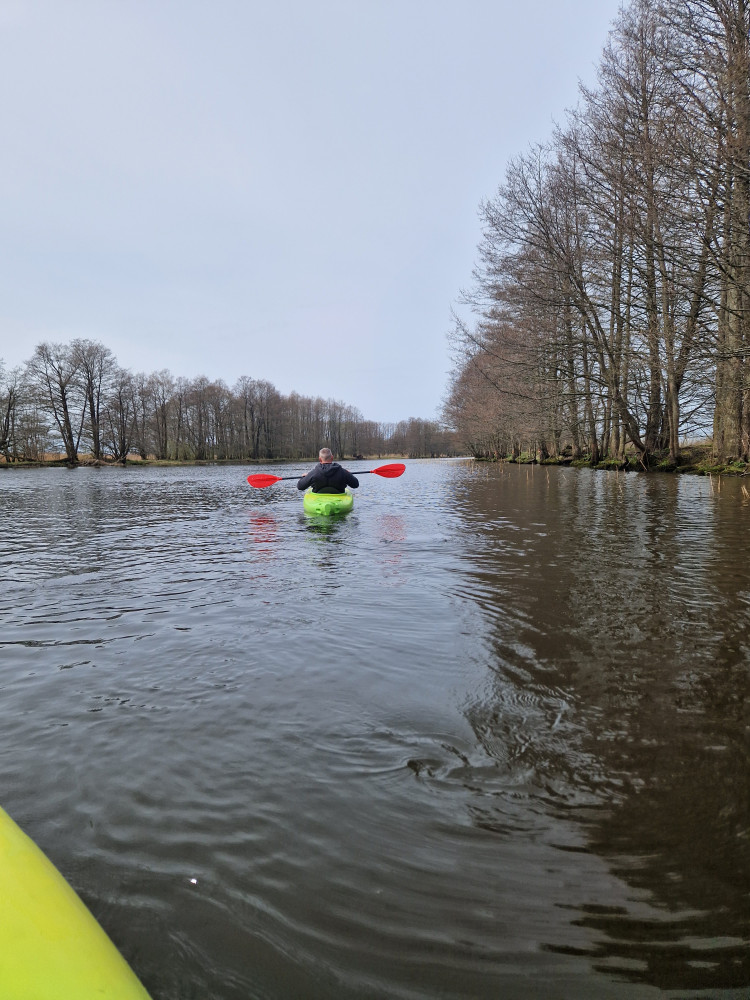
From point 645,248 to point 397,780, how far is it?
1667cm

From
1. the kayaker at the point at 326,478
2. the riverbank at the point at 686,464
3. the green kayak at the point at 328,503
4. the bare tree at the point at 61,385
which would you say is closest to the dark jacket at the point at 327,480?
the kayaker at the point at 326,478

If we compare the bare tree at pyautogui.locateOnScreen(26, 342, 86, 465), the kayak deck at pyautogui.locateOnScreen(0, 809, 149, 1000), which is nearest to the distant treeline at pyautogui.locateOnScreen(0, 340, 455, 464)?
the bare tree at pyautogui.locateOnScreen(26, 342, 86, 465)

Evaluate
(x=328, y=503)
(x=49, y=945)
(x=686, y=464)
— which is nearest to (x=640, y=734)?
(x=49, y=945)

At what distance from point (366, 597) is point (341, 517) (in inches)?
245

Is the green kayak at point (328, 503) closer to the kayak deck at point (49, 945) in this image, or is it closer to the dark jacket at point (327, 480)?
the dark jacket at point (327, 480)

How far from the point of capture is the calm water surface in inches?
61.3

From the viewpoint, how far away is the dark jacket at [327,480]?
11.3m

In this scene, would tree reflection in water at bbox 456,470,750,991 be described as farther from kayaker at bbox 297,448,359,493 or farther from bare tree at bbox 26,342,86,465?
bare tree at bbox 26,342,86,465

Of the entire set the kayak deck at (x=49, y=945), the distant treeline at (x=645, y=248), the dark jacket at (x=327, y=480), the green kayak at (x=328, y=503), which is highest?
the distant treeline at (x=645, y=248)

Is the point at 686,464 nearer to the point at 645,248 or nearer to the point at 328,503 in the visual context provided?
the point at 645,248

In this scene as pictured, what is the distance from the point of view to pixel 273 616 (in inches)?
189

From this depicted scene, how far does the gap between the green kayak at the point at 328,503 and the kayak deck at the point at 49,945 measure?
9861mm

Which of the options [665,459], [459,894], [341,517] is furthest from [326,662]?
[665,459]

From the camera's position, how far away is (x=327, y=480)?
37.3 feet
